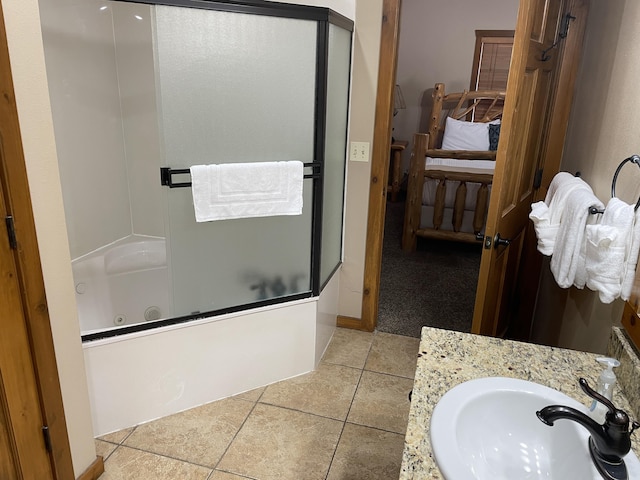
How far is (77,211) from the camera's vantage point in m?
2.60

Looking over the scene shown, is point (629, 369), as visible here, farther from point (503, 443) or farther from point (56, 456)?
point (56, 456)

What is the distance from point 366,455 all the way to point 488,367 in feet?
3.18

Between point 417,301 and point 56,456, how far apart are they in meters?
2.46

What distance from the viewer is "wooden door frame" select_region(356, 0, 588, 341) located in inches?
97.0

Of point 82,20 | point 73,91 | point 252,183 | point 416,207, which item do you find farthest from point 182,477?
point 416,207

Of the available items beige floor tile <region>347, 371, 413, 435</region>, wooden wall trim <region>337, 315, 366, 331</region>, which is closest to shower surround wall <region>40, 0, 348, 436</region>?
wooden wall trim <region>337, 315, 366, 331</region>

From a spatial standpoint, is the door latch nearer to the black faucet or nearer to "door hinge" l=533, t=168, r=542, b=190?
"door hinge" l=533, t=168, r=542, b=190

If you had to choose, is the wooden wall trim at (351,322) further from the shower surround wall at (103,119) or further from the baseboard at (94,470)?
the baseboard at (94,470)

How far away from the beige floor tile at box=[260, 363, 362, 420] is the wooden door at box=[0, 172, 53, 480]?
1.01 meters

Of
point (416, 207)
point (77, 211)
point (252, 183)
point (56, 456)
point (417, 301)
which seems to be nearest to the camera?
point (56, 456)

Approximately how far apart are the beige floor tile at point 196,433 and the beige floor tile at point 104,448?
6cm

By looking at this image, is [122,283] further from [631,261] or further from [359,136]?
[631,261]

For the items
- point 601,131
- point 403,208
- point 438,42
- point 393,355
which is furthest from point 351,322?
point 438,42

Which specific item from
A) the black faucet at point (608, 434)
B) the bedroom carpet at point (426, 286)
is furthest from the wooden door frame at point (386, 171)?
the black faucet at point (608, 434)
